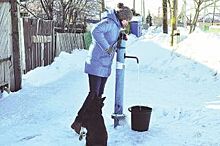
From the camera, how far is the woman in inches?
215

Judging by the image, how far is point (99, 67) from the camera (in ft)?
18.0

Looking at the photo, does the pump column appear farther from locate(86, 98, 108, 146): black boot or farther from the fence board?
the fence board

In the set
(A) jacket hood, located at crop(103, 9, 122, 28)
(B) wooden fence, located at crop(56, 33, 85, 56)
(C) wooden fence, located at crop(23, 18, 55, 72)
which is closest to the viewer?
(A) jacket hood, located at crop(103, 9, 122, 28)

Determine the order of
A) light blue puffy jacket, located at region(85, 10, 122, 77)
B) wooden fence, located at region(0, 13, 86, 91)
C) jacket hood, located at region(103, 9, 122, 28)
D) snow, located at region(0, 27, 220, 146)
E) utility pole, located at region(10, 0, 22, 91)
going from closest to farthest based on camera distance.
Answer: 1. light blue puffy jacket, located at region(85, 10, 122, 77)
2. jacket hood, located at region(103, 9, 122, 28)
3. snow, located at region(0, 27, 220, 146)
4. wooden fence, located at region(0, 13, 86, 91)
5. utility pole, located at region(10, 0, 22, 91)

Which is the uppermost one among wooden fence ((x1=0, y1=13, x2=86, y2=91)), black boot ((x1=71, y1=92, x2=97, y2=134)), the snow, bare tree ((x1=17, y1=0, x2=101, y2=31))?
bare tree ((x1=17, y1=0, x2=101, y2=31))

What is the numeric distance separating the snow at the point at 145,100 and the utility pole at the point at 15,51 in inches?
9.2

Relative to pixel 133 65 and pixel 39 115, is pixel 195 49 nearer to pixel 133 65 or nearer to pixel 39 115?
pixel 133 65

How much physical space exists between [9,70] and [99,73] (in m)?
5.22

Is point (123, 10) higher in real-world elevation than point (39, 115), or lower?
higher

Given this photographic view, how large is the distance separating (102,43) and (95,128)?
1048 millimetres

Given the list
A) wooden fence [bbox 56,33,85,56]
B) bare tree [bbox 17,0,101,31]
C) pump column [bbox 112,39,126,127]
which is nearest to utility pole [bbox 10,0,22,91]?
pump column [bbox 112,39,126,127]

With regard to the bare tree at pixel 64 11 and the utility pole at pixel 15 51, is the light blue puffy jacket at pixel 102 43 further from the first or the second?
the bare tree at pixel 64 11

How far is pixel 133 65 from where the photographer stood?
51.7ft

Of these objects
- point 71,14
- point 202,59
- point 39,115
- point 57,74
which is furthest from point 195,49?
point 71,14
